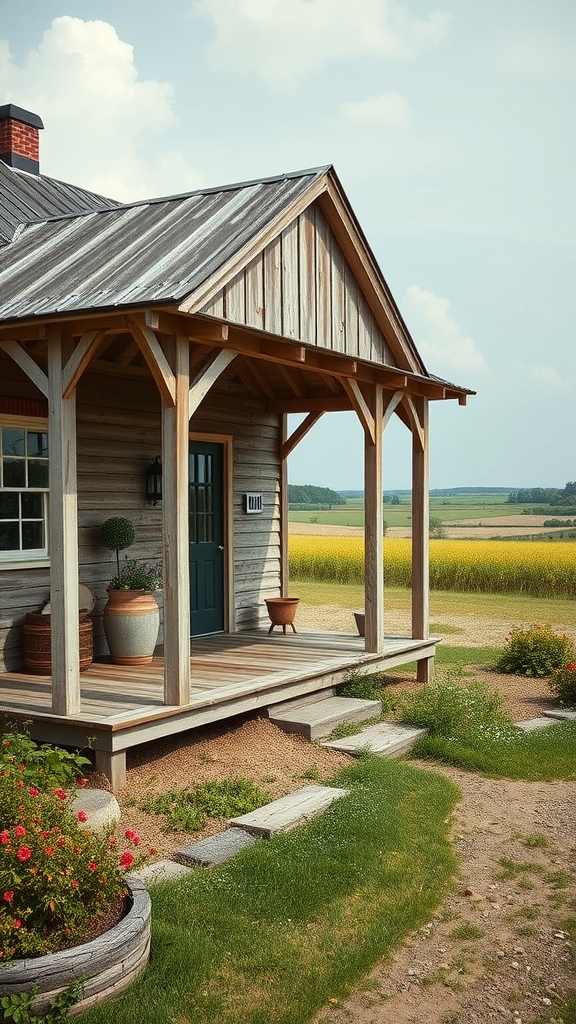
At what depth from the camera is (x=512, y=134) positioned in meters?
40.9

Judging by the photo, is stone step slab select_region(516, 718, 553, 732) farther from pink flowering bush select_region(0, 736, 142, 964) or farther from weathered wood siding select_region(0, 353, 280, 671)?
pink flowering bush select_region(0, 736, 142, 964)

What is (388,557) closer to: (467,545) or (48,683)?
(467,545)

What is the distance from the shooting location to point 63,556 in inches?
266

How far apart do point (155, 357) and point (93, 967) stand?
4193 mm

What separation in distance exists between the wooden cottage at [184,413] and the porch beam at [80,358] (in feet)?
0.05

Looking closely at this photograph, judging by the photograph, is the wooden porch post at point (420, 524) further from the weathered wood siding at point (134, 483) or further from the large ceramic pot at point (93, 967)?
the large ceramic pot at point (93, 967)

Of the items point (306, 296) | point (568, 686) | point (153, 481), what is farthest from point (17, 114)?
point (568, 686)

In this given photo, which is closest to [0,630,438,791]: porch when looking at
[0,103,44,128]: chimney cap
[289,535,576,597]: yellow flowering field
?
[0,103,44,128]: chimney cap

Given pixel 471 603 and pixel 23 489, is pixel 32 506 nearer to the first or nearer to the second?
pixel 23 489

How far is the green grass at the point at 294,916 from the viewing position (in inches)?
151

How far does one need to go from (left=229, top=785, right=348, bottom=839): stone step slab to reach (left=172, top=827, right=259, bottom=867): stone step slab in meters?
0.10

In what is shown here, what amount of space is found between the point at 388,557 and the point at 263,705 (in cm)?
1769

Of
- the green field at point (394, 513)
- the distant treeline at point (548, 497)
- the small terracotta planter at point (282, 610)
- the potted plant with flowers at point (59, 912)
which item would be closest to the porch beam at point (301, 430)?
the small terracotta planter at point (282, 610)

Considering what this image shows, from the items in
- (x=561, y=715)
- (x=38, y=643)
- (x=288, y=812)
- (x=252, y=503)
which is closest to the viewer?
(x=288, y=812)
